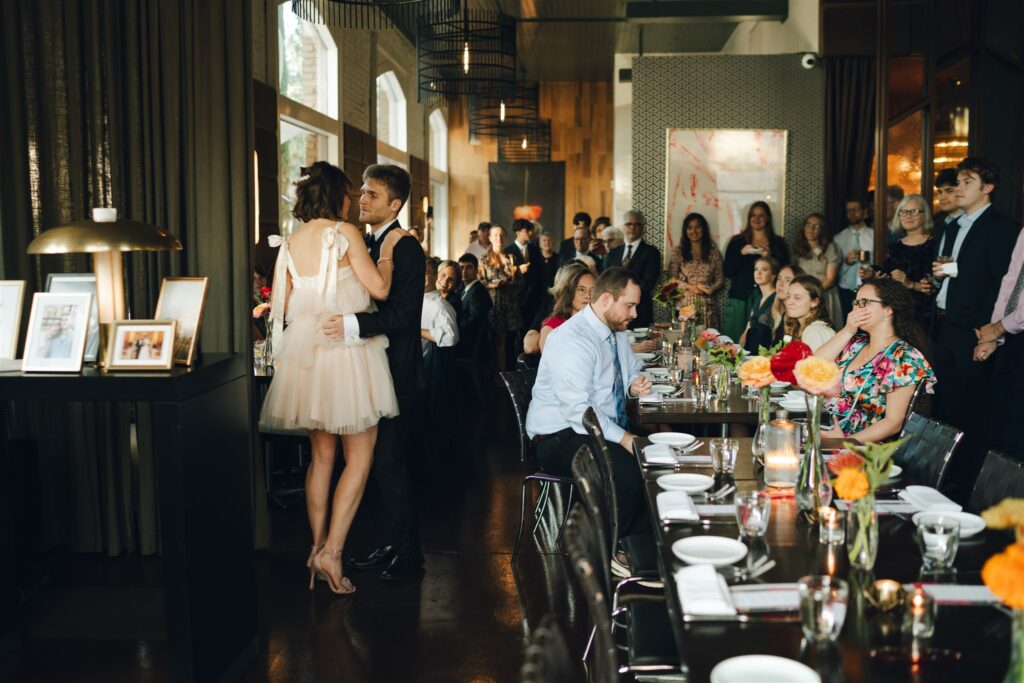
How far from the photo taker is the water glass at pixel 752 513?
236cm

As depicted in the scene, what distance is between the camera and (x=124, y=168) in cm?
413

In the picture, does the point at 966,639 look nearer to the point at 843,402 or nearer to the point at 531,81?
the point at 843,402

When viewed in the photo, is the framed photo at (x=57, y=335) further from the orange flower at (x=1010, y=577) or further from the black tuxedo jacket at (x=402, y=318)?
the orange flower at (x=1010, y=577)

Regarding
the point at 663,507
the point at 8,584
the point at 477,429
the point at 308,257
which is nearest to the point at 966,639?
the point at 663,507

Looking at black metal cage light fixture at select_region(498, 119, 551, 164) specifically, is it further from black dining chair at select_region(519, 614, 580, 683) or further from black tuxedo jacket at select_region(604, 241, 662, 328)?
black dining chair at select_region(519, 614, 580, 683)

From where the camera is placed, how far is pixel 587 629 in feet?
11.9

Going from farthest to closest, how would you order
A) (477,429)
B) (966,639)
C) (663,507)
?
1. (477,429)
2. (663,507)
3. (966,639)

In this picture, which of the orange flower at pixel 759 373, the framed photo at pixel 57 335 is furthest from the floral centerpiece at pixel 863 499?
the framed photo at pixel 57 335

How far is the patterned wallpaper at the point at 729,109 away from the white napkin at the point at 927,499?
6.46m

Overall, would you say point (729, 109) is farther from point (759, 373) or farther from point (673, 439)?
point (759, 373)

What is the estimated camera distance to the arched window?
14.6m

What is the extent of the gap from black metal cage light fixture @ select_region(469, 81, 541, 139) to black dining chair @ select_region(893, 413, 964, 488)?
34.5 ft

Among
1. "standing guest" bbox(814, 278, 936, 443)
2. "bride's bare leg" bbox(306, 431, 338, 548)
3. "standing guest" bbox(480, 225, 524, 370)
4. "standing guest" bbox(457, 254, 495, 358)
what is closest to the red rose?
"standing guest" bbox(814, 278, 936, 443)

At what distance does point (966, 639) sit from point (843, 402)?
240cm
